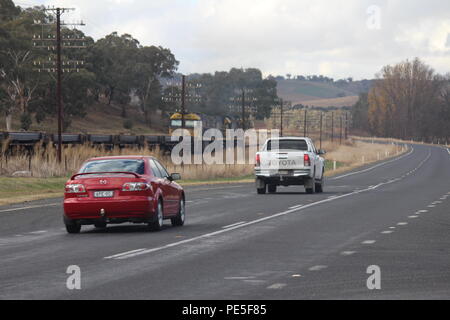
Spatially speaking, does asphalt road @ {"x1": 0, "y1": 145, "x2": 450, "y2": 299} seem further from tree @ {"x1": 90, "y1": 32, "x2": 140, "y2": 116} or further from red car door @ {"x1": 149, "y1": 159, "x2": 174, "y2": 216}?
tree @ {"x1": 90, "y1": 32, "x2": 140, "y2": 116}

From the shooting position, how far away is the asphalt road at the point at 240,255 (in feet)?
35.8

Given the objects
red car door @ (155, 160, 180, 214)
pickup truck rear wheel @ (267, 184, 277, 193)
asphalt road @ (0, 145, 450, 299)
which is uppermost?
red car door @ (155, 160, 180, 214)

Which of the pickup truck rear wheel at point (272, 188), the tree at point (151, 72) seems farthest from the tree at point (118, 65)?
the pickup truck rear wheel at point (272, 188)

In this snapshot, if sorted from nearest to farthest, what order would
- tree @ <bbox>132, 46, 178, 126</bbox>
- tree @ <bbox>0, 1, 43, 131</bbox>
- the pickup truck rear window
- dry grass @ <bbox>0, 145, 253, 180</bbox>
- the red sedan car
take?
the red sedan car < the pickup truck rear window < dry grass @ <bbox>0, 145, 253, 180</bbox> < tree @ <bbox>0, 1, 43, 131</bbox> < tree @ <bbox>132, 46, 178, 126</bbox>

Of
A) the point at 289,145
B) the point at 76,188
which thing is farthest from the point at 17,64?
the point at 76,188

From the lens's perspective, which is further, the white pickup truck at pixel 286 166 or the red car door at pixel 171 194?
the white pickup truck at pixel 286 166

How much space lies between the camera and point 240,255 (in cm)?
1487

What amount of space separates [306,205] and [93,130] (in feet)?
326

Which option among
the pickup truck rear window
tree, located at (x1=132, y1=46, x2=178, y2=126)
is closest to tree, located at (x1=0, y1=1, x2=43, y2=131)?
tree, located at (x1=132, y1=46, x2=178, y2=126)

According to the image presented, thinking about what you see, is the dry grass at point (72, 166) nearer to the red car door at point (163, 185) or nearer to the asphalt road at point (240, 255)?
the asphalt road at point (240, 255)

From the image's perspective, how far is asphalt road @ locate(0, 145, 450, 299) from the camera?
10.9 meters
